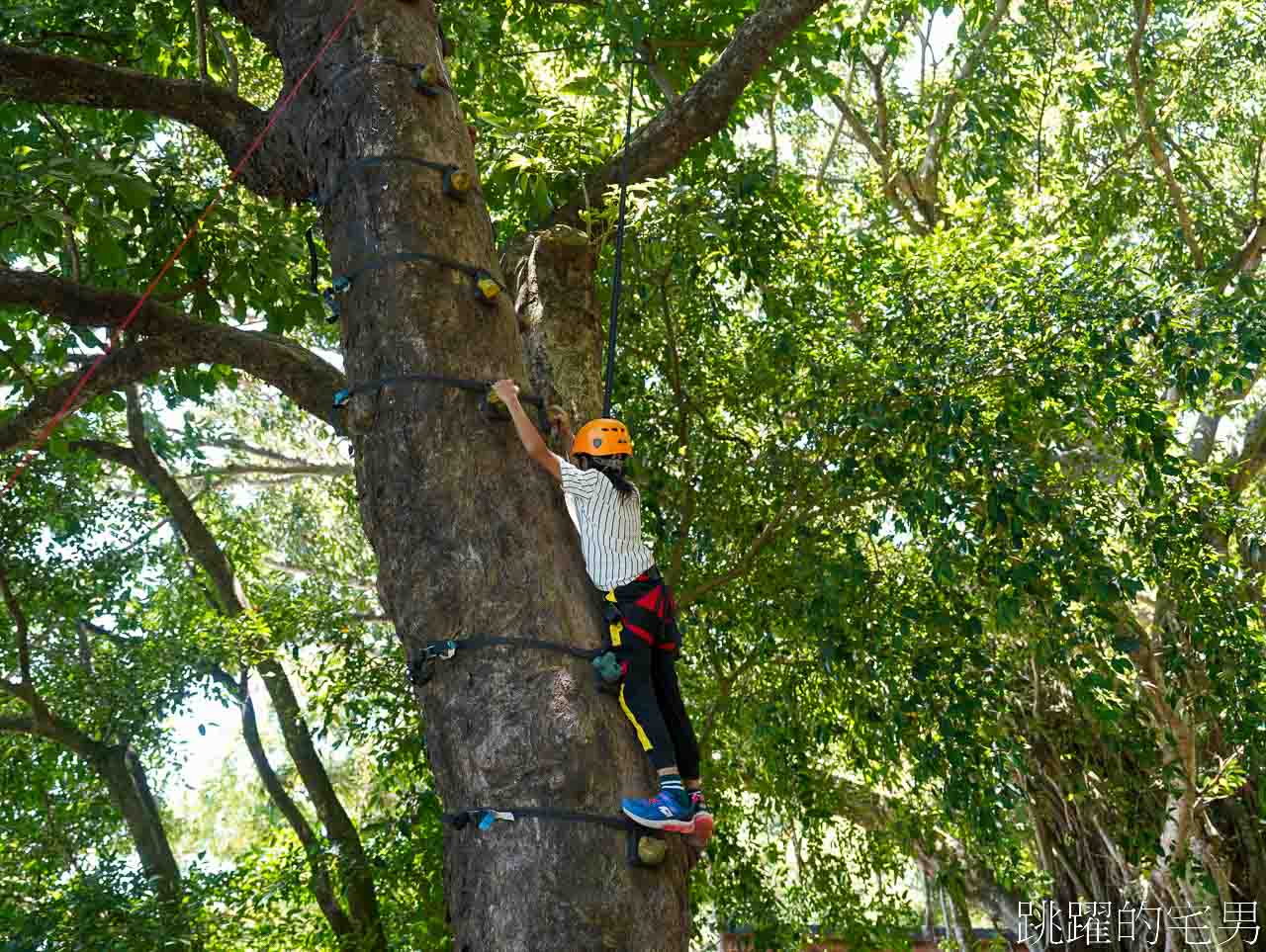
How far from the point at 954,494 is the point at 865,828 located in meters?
4.12

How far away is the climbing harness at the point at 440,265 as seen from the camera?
294 centimetres

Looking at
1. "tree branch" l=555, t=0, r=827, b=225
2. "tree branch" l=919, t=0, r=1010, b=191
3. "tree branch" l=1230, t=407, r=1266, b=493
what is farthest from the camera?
"tree branch" l=919, t=0, r=1010, b=191

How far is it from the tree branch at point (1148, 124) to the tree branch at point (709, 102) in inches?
187

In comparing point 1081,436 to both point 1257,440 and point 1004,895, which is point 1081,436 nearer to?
point 1257,440

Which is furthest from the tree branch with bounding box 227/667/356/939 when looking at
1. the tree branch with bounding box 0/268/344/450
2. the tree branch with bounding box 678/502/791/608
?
the tree branch with bounding box 0/268/344/450

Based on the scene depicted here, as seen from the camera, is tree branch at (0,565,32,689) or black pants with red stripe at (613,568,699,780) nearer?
black pants with red stripe at (613,568,699,780)

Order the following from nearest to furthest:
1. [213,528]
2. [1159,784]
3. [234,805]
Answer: [1159,784], [213,528], [234,805]

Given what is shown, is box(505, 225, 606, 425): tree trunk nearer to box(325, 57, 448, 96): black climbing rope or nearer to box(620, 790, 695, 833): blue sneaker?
box(325, 57, 448, 96): black climbing rope

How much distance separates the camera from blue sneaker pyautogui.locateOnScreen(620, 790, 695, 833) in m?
2.31

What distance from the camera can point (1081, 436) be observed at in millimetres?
5785

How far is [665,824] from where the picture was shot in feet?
7.65

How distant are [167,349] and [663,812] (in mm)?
2397

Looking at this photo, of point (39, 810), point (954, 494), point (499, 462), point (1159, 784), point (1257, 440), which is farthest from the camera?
point (1257, 440)

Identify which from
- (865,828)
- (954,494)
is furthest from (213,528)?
(954,494)
